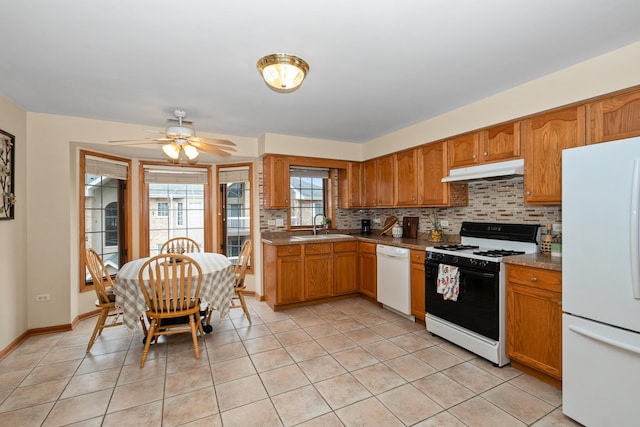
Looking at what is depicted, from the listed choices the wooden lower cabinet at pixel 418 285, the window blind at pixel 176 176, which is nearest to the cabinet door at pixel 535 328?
the wooden lower cabinet at pixel 418 285

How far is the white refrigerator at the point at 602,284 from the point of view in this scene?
5.12 ft

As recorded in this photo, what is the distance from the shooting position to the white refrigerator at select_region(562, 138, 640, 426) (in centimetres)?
156

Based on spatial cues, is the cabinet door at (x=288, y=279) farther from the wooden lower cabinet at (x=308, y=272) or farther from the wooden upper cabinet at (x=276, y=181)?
the wooden upper cabinet at (x=276, y=181)

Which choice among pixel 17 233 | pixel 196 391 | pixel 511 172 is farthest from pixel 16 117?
pixel 511 172

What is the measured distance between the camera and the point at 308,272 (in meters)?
3.97

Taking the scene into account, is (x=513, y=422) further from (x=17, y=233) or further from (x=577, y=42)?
(x=17, y=233)

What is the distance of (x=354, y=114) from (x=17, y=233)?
3.66 m

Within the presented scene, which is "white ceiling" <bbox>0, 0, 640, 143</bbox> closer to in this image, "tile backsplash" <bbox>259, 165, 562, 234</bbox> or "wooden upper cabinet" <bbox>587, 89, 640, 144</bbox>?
"wooden upper cabinet" <bbox>587, 89, 640, 144</bbox>

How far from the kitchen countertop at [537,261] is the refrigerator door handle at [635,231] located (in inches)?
20.2

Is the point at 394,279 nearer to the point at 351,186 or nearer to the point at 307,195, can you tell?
the point at 351,186

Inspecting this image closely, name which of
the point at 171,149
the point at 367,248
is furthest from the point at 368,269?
the point at 171,149

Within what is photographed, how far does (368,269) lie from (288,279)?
3.70 ft

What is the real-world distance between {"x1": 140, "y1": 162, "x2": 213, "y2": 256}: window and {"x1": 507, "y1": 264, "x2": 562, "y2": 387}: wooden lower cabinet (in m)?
A: 4.04

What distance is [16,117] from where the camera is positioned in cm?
290
